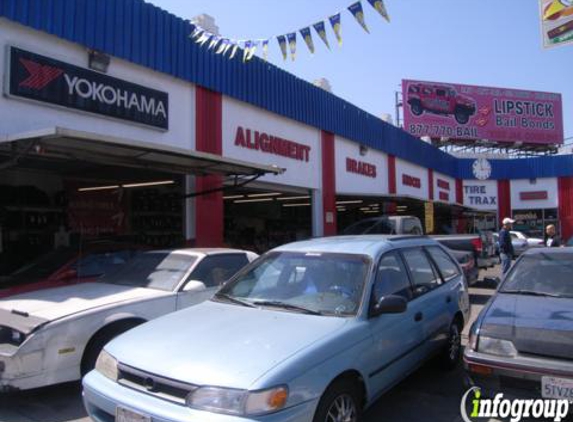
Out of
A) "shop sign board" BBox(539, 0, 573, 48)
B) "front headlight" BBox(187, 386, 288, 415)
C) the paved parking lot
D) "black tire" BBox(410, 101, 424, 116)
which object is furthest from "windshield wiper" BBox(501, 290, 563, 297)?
"black tire" BBox(410, 101, 424, 116)

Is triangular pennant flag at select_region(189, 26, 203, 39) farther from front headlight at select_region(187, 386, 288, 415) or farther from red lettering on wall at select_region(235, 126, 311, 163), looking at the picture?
front headlight at select_region(187, 386, 288, 415)

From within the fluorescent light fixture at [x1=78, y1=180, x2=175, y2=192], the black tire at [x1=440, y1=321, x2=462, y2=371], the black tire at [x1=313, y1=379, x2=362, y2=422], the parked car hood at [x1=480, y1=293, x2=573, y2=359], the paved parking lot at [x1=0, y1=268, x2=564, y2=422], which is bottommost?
the paved parking lot at [x1=0, y1=268, x2=564, y2=422]

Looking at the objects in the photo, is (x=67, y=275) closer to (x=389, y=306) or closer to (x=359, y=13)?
(x=389, y=306)

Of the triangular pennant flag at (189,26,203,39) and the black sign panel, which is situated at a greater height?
the triangular pennant flag at (189,26,203,39)

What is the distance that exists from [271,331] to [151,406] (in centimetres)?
97

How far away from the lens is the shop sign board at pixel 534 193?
31.8m

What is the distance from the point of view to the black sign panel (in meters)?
7.77

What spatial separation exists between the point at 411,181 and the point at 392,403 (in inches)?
801

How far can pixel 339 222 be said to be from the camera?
78.1 ft

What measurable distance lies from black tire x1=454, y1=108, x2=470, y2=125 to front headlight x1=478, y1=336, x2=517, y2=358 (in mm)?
36287

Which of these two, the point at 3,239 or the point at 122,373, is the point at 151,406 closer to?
the point at 122,373

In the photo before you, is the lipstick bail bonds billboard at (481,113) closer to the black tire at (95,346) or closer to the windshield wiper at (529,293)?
the windshield wiper at (529,293)

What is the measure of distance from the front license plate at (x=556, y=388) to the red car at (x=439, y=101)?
34693mm

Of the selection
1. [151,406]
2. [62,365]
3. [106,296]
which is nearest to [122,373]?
[151,406]
